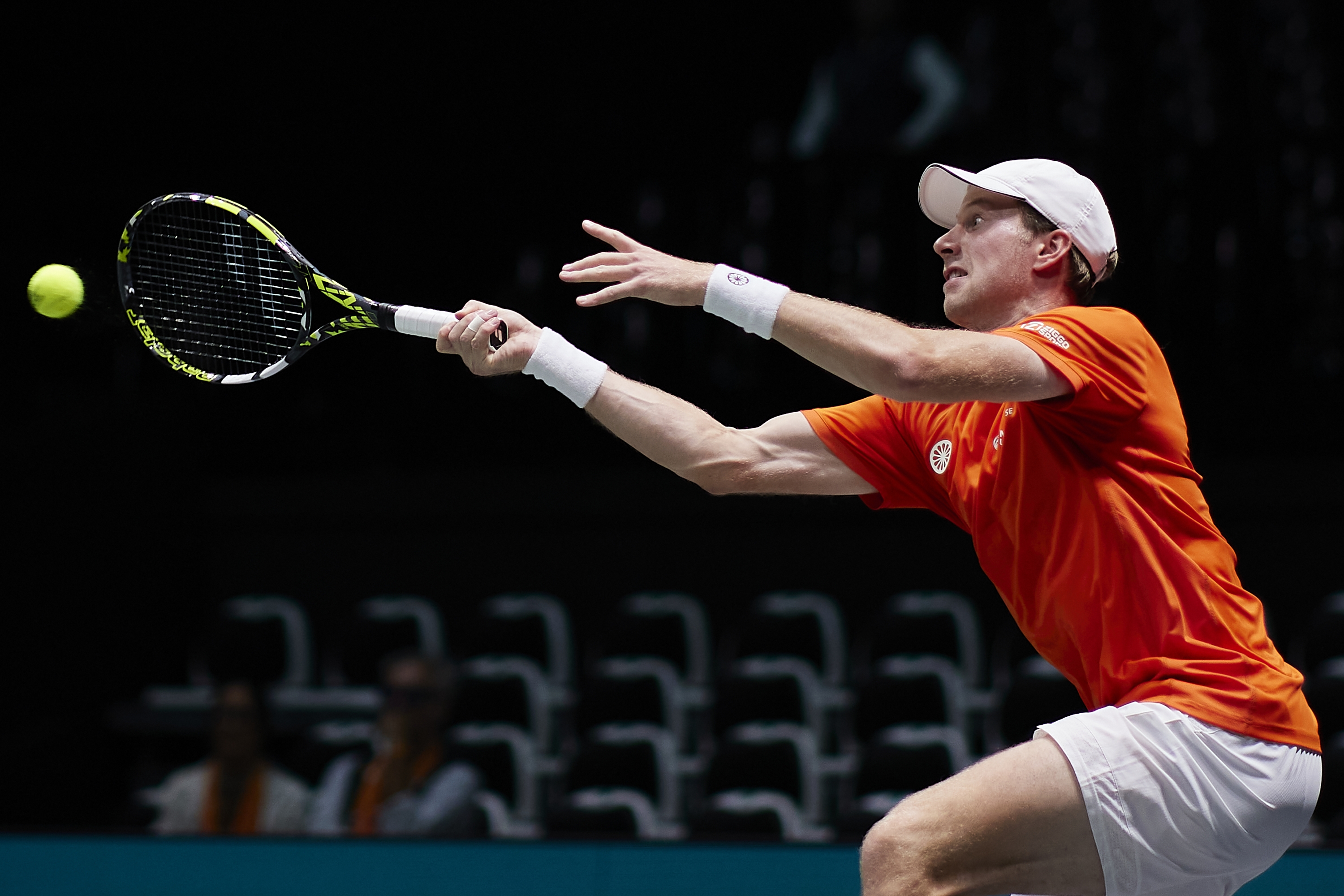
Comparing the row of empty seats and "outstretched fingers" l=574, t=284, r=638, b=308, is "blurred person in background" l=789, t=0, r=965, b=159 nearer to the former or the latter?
the row of empty seats

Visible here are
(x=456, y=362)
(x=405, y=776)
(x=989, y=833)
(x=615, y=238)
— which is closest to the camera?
(x=989, y=833)

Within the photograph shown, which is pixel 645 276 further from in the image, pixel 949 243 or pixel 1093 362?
pixel 1093 362

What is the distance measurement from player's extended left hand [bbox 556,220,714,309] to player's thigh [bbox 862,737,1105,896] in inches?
38.8

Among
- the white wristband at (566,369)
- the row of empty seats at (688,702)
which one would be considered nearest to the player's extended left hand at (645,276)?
the white wristband at (566,369)

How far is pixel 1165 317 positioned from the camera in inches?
274

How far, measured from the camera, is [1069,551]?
287 centimetres

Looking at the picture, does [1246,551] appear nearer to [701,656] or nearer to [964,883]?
[701,656]

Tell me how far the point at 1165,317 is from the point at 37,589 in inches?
198

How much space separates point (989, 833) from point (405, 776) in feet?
11.5

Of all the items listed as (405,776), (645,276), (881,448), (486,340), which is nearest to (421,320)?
(486,340)

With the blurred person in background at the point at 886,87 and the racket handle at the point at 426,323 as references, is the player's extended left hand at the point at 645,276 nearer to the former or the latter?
the racket handle at the point at 426,323

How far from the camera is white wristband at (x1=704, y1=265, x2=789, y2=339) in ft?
9.53

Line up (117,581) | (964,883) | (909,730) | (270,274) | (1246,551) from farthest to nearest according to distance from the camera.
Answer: (117,581) → (1246,551) → (909,730) → (270,274) → (964,883)

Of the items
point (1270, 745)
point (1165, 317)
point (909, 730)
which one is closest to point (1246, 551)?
point (1165, 317)
